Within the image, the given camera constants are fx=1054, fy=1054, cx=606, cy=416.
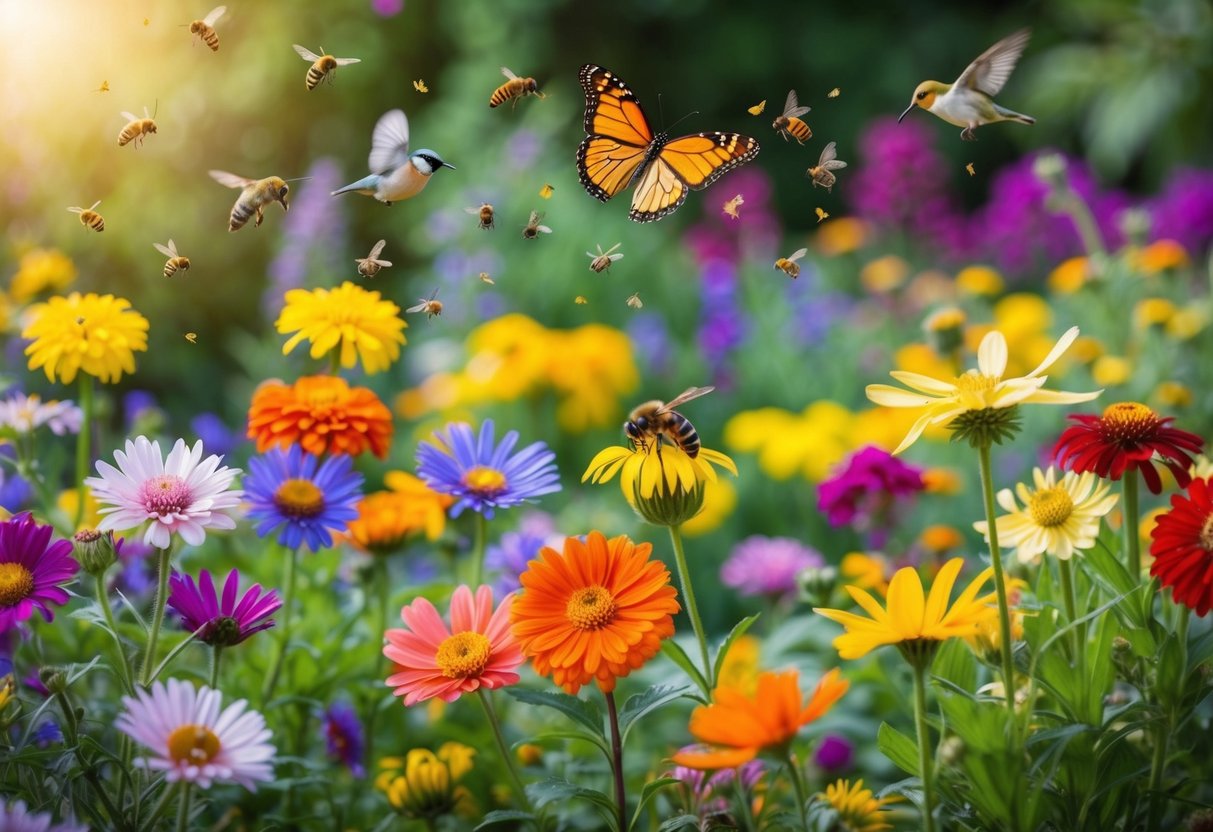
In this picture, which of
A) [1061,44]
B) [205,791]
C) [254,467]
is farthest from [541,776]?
[1061,44]

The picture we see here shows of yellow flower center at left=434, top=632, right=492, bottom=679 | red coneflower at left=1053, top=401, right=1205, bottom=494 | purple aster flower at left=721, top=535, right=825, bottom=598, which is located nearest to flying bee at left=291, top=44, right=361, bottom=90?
yellow flower center at left=434, top=632, right=492, bottom=679

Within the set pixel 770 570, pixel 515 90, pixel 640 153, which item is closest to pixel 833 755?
pixel 770 570

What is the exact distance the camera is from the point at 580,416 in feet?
8.09

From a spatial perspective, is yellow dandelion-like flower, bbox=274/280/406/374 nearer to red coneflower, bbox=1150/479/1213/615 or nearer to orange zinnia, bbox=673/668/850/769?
orange zinnia, bbox=673/668/850/769

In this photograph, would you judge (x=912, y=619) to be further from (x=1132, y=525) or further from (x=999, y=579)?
(x=1132, y=525)

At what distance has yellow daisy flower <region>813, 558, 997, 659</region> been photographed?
0.78 meters

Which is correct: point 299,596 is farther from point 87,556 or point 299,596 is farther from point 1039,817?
point 1039,817

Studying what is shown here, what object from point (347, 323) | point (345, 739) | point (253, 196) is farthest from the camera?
point (345, 739)

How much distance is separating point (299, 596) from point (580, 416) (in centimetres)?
125

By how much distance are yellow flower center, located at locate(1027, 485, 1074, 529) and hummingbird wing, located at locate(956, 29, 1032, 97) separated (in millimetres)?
347

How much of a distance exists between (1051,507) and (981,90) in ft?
1.17

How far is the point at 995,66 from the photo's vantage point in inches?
31.7

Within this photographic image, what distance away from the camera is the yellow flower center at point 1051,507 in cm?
91

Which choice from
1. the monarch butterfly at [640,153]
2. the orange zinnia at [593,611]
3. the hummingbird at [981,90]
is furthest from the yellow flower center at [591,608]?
the hummingbird at [981,90]
